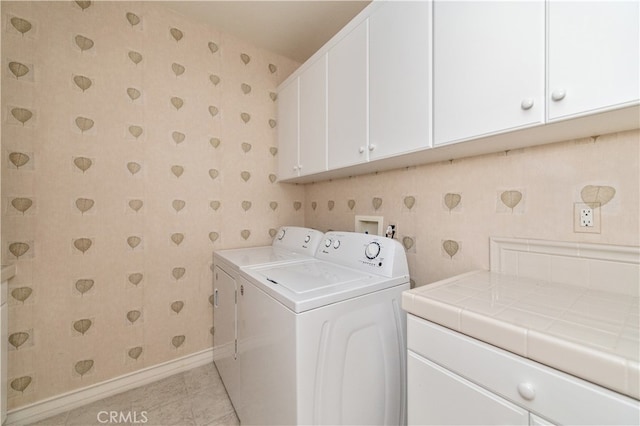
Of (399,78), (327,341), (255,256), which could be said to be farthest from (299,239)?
(399,78)

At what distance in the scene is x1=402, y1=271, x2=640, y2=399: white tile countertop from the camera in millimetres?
538

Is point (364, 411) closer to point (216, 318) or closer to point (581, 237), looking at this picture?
point (581, 237)

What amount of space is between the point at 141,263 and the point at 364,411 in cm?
160

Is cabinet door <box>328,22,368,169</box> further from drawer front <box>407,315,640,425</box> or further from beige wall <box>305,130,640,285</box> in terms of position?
drawer front <box>407,315,640,425</box>

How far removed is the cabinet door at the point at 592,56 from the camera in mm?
673

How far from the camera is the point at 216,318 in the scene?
1895mm

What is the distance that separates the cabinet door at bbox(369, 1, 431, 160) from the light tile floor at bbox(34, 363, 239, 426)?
1.74 meters

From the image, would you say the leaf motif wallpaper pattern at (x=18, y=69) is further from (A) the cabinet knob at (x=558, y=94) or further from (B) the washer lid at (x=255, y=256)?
(A) the cabinet knob at (x=558, y=94)

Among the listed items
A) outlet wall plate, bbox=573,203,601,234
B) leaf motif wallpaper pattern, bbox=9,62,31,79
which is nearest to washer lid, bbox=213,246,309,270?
outlet wall plate, bbox=573,203,601,234

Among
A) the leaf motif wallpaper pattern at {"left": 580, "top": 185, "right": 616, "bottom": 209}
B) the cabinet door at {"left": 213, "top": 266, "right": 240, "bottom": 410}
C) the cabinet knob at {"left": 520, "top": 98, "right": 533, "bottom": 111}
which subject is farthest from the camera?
the cabinet door at {"left": 213, "top": 266, "right": 240, "bottom": 410}

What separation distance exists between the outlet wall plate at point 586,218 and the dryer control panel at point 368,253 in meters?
0.66

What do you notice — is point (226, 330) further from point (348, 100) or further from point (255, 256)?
point (348, 100)

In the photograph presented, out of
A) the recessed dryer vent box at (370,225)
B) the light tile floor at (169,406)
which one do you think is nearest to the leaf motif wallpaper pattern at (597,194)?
the recessed dryer vent box at (370,225)

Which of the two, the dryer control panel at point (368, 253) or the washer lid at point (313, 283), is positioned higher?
the dryer control panel at point (368, 253)
